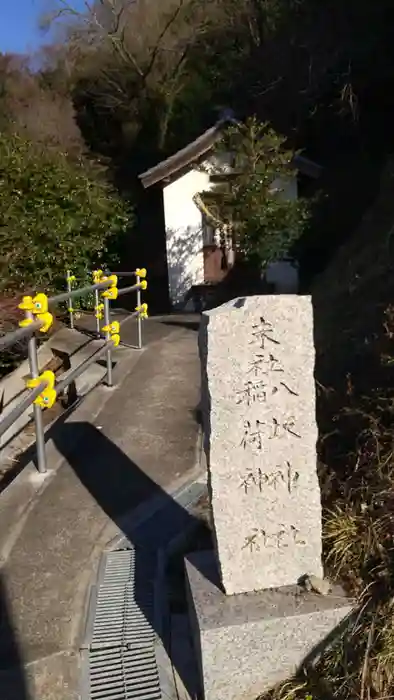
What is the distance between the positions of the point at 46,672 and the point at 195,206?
10.4 m

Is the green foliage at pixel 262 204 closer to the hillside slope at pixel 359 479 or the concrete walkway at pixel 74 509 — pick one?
the hillside slope at pixel 359 479

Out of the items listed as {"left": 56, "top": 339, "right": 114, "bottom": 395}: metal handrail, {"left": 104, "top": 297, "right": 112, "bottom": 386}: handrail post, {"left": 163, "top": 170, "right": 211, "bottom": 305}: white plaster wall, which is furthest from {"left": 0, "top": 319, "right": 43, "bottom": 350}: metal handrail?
{"left": 163, "top": 170, "right": 211, "bottom": 305}: white plaster wall

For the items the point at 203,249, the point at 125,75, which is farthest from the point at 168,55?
the point at 203,249

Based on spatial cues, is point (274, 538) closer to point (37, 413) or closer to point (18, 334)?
point (18, 334)

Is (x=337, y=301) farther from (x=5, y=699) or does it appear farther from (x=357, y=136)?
(x=357, y=136)

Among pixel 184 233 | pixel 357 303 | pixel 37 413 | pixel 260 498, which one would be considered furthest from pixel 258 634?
pixel 184 233

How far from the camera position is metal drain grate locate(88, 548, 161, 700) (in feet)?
7.34

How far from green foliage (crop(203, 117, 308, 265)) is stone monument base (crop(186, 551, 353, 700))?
723 cm

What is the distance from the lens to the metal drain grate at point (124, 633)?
88.1 inches

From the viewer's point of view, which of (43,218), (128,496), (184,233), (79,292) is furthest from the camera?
(184,233)

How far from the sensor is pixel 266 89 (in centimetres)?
1118

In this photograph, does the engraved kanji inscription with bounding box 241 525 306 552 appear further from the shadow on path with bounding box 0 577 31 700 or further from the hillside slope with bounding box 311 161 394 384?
the hillside slope with bounding box 311 161 394 384

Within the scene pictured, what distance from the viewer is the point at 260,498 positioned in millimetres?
2281

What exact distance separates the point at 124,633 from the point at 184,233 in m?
10.0
